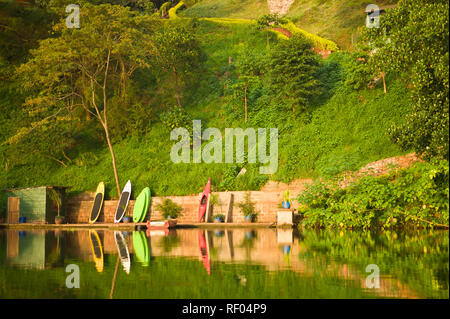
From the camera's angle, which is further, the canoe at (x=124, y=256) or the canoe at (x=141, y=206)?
the canoe at (x=141, y=206)

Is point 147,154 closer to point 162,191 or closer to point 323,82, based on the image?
point 162,191

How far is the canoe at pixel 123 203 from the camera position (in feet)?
87.4

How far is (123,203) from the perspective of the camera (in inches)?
1071

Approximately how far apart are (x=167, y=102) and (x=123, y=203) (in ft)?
34.4

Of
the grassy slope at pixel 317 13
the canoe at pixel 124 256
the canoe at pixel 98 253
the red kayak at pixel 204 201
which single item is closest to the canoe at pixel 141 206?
the red kayak at pixel 204 201

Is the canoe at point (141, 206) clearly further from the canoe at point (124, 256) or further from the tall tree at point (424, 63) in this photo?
the tall tree at point (424, 63)

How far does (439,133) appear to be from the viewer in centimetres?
1487

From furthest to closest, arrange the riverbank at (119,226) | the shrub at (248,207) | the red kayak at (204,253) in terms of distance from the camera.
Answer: the shrub at (248,207) → the riverbank at (119,226) → the red kayak at (204,253)

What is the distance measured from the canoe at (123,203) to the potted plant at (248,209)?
619cm

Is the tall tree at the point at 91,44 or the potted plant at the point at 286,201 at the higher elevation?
the tall tree at the point at 91,44

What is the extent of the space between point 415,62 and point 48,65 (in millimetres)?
18936

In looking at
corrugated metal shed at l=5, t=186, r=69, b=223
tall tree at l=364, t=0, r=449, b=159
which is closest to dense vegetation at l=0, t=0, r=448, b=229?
tall tree at l=364, t=0, r=449, b=159

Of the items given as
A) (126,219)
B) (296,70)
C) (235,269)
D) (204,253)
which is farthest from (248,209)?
(235,269)

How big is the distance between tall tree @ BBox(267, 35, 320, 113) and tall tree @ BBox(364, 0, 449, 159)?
36.2 feet
